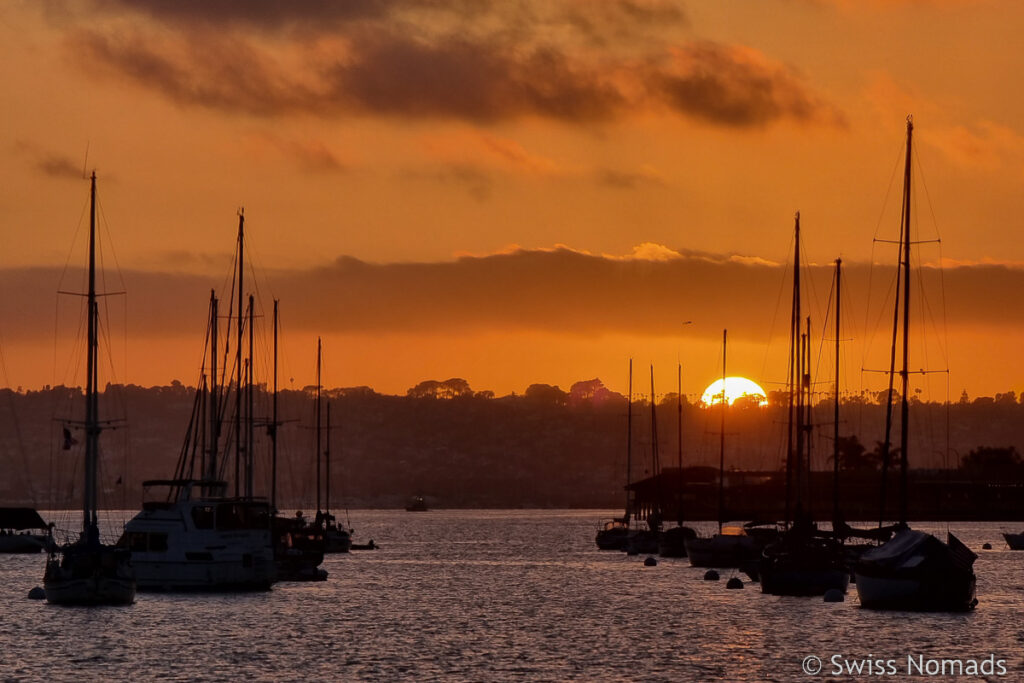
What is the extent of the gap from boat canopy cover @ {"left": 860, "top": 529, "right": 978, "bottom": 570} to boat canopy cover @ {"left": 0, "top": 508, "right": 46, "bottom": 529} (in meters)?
110

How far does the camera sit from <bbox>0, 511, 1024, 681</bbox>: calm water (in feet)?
186

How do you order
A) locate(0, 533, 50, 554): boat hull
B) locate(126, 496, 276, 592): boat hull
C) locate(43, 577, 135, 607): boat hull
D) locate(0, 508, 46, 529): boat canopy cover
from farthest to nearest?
locate(0, 508, 46, 529): boat canopy cover < locate(0, 533, 50, 554): boat hull < locate(126, 496, 276, 592): boat hull < locate(43, 577, 135, 607): boat hull

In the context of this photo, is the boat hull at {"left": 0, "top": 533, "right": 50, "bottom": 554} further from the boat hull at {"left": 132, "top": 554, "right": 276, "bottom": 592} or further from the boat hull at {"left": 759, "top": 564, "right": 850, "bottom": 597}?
the boat hull at {"left": 759, "top": 564, "right": 850, "bottom": 597}

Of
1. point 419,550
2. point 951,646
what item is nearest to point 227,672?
point 951,646

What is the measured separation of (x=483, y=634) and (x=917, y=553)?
18961 millimetres

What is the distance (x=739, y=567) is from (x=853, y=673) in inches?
2390

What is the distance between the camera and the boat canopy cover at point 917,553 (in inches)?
2731

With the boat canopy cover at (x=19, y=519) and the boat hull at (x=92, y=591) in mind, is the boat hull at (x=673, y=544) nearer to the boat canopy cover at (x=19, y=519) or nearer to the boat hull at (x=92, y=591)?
the boat canopy cover at (x=19, y=519)

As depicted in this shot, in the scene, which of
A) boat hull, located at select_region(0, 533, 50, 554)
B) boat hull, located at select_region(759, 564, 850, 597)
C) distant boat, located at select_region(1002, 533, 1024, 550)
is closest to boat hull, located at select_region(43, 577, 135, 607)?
boat hull, located at select_region(759, 564, 850, 597)

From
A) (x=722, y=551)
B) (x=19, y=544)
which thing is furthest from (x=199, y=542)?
(x=19, y=544)

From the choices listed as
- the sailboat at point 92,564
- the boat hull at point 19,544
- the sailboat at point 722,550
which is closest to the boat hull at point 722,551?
the sailboat at point 722,550

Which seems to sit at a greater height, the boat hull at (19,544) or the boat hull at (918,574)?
the boat hull at (918,574)

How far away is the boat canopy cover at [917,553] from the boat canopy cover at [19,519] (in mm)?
110394

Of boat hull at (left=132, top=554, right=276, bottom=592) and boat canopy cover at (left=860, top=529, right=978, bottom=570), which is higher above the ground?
boat canopy cover at (left=860, top=529, right=978, bottom=570)
